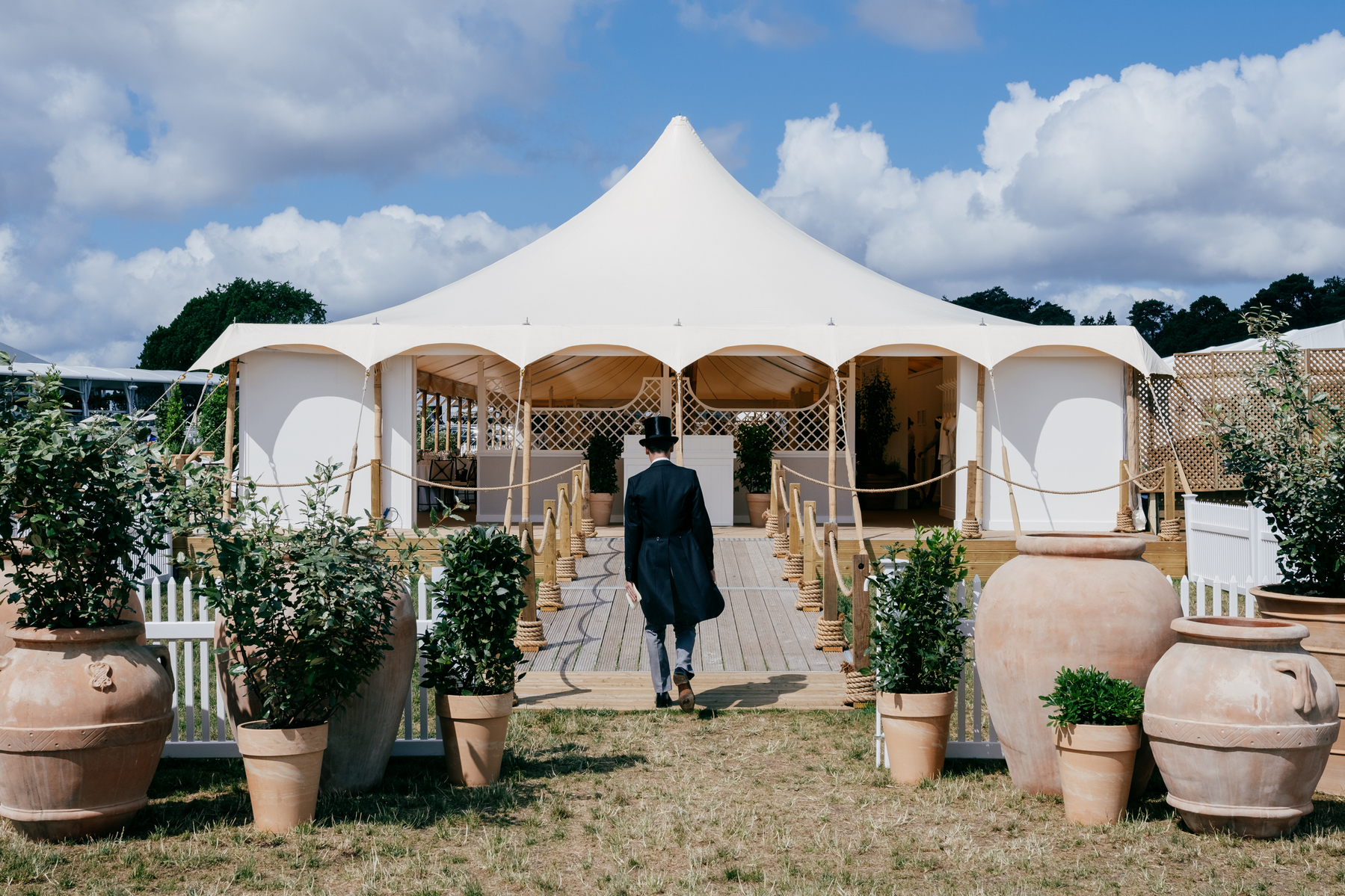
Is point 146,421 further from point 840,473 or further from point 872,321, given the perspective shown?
point 840,473

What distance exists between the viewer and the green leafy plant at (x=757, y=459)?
41.2 feet

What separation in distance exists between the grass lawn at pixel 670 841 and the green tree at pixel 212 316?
46.8 m

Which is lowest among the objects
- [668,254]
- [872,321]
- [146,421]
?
[146,421]

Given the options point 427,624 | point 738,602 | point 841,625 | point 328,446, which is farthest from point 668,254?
point 427,624

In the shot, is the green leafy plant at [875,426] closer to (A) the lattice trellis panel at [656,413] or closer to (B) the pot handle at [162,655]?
(A) the lattice trellis panel at [656,413]

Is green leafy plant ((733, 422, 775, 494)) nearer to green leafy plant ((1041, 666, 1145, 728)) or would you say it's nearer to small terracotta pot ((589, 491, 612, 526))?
small terracotta pot ((589, 491, 612, 526))

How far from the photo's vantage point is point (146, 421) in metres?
4.09

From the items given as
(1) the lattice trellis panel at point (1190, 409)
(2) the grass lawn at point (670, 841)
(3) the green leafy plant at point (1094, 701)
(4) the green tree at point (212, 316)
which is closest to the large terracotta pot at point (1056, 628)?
(3) the green leafy plant at point (1094, 701)

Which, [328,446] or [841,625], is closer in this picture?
[841,625]

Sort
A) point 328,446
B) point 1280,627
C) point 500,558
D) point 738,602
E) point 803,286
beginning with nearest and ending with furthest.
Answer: point 1280,627 < point 500,558 < point 738,602 < point 328,446 < point 803,286

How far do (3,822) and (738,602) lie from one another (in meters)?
5.32

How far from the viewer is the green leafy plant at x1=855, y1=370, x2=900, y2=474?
51.2 ft

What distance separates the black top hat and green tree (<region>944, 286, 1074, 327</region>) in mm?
50476

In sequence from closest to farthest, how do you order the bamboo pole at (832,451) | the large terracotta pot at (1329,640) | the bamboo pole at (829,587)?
the large terracotta pot at (1329,640), the bamboo pole at (829,587), the bamboo pole at (832,451)
